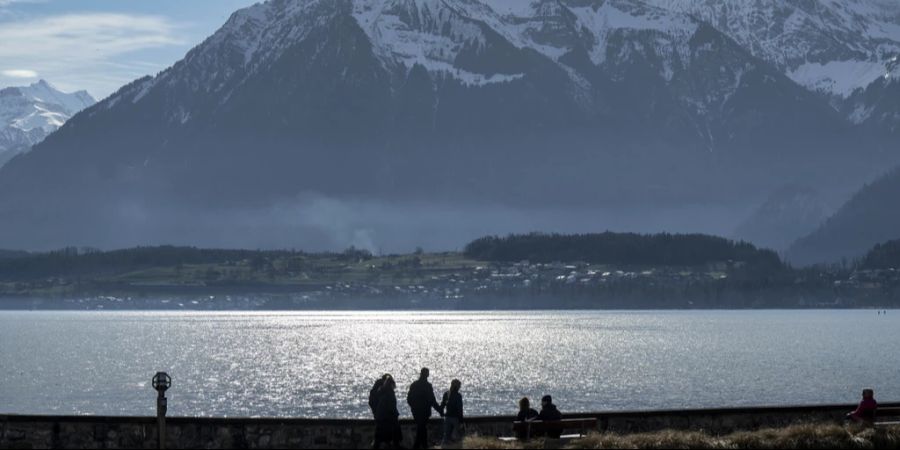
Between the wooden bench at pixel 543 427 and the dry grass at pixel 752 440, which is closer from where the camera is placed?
the dry grass at pixel 752 440

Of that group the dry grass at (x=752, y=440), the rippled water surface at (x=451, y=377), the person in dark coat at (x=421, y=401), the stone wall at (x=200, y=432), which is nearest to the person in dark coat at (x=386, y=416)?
the person in dark coat at (x=421, y=401)

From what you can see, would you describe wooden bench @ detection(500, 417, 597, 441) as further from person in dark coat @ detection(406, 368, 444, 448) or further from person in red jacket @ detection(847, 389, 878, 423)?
person in red jacket @ detection(847, 389, 878, 423)

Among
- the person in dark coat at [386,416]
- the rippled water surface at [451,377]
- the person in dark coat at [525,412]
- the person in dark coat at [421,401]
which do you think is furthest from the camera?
the rippled water surface at [451,377]

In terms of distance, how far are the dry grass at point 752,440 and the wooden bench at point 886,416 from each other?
153 inches

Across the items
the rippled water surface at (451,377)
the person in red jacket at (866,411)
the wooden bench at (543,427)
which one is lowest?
the rippled water surface at (451,377)

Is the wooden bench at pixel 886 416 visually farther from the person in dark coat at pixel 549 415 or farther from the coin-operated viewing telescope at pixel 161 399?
the coin-operated viewing telescope at pixel 161 399

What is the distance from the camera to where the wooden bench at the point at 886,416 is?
59719 millimetres

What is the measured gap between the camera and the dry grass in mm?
52594

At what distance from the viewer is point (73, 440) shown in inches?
2299

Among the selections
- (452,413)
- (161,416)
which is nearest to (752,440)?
(452,413)

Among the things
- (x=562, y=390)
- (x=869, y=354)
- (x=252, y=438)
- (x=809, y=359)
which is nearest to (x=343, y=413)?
(x=562, y=390)

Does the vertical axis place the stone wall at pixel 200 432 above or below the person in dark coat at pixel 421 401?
below

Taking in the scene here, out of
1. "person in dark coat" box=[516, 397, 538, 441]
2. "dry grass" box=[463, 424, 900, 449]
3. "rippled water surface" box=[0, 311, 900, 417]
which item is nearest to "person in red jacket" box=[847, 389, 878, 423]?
"dry grass" box=[463, 424, 900, 449]

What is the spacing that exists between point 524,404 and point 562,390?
7542 centimetres
